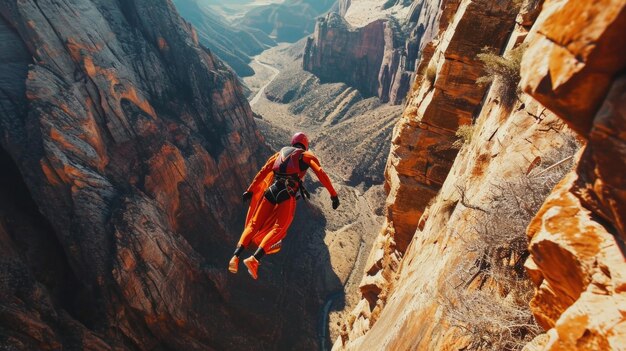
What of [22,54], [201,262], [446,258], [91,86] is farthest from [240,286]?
[446,258]

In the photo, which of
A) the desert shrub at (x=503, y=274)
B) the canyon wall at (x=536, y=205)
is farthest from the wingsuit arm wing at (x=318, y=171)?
the desert shrub at (x=503, y=274)

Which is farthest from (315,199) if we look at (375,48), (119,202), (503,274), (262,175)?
(375,48)

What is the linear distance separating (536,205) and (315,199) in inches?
1631

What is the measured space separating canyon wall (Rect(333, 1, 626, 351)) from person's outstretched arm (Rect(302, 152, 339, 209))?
105 inches

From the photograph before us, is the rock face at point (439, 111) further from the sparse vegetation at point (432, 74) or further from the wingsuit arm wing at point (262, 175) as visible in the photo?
the wingsuit arm wing at point (262, 175)

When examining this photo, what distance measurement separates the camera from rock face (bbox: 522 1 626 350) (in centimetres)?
260

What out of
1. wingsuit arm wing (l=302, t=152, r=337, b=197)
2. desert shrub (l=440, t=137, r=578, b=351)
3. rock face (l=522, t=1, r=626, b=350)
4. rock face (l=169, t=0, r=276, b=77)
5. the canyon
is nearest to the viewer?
rock face (l=522, t=1, r=626, b=350)

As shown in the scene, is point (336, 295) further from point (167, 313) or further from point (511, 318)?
point (511, 318)

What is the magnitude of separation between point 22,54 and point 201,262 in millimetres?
16890

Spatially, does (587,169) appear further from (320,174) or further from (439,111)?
(439,111)

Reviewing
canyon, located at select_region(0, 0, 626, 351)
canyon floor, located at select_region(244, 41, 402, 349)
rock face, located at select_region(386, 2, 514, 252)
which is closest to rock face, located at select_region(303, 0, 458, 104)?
canyon floor, located at select_region(244, 41, 402, 349)

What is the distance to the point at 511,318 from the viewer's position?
4.75 m

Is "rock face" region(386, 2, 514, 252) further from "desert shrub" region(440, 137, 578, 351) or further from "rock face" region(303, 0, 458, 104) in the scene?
"rock face" region(303, 0, 458, 104)

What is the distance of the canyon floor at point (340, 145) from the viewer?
36.5 metres
